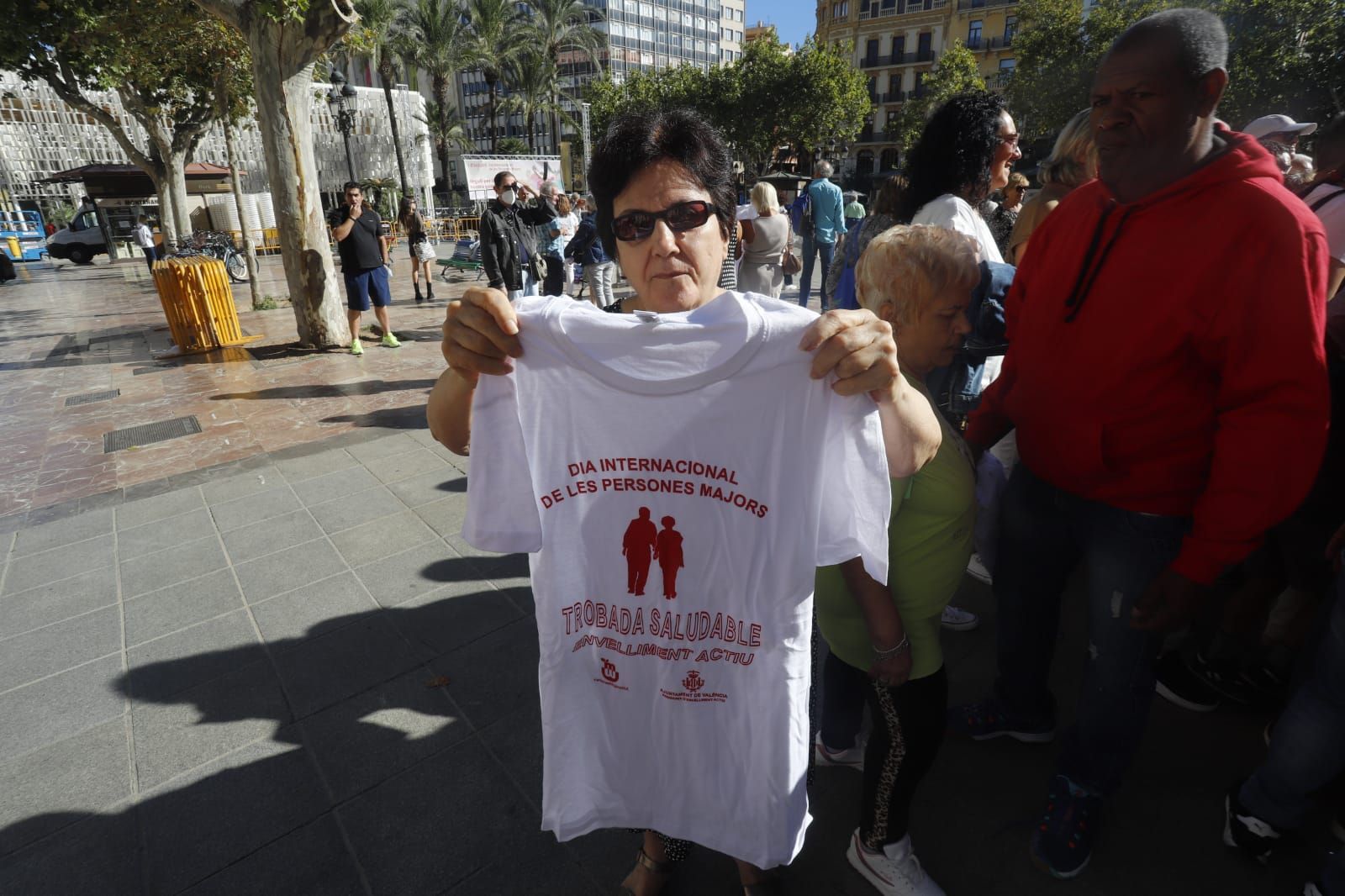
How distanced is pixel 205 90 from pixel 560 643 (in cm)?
1596

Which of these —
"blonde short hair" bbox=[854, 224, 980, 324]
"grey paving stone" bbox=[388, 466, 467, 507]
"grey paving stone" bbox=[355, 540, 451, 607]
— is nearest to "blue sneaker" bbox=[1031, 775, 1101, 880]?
"blonde short hair" bbox=[854, 224, 980, 324]

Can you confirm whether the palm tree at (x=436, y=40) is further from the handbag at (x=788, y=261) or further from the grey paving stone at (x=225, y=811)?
the grey paving stone at (x=225, y=811)

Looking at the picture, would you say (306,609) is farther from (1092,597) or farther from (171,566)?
(1092,597)

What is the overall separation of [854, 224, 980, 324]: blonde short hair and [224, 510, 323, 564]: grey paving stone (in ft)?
12.1

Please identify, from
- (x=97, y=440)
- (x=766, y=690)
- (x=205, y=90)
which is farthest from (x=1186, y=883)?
(x=205, y=90)

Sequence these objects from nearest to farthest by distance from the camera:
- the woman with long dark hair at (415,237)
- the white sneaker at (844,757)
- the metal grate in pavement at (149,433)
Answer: the white sneaker at (844,757), the metal grate in pavement at (149,433), the woman with long dark hair at (415,237)

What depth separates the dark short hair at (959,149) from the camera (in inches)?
110

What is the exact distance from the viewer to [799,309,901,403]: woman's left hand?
43.4 inches

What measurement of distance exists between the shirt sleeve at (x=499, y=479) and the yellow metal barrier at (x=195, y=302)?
32.7ft

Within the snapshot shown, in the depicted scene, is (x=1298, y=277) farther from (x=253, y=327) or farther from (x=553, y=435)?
(x=253, y=327)

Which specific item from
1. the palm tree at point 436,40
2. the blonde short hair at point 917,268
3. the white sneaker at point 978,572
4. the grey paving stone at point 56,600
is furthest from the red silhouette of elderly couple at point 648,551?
the palm tree at point 436,40

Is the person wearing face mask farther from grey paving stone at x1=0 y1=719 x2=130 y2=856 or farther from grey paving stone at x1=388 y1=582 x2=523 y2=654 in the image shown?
grey paving stone at x1=0 y1=719 x2=130 y2=856

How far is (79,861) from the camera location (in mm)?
2033

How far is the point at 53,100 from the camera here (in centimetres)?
2916
